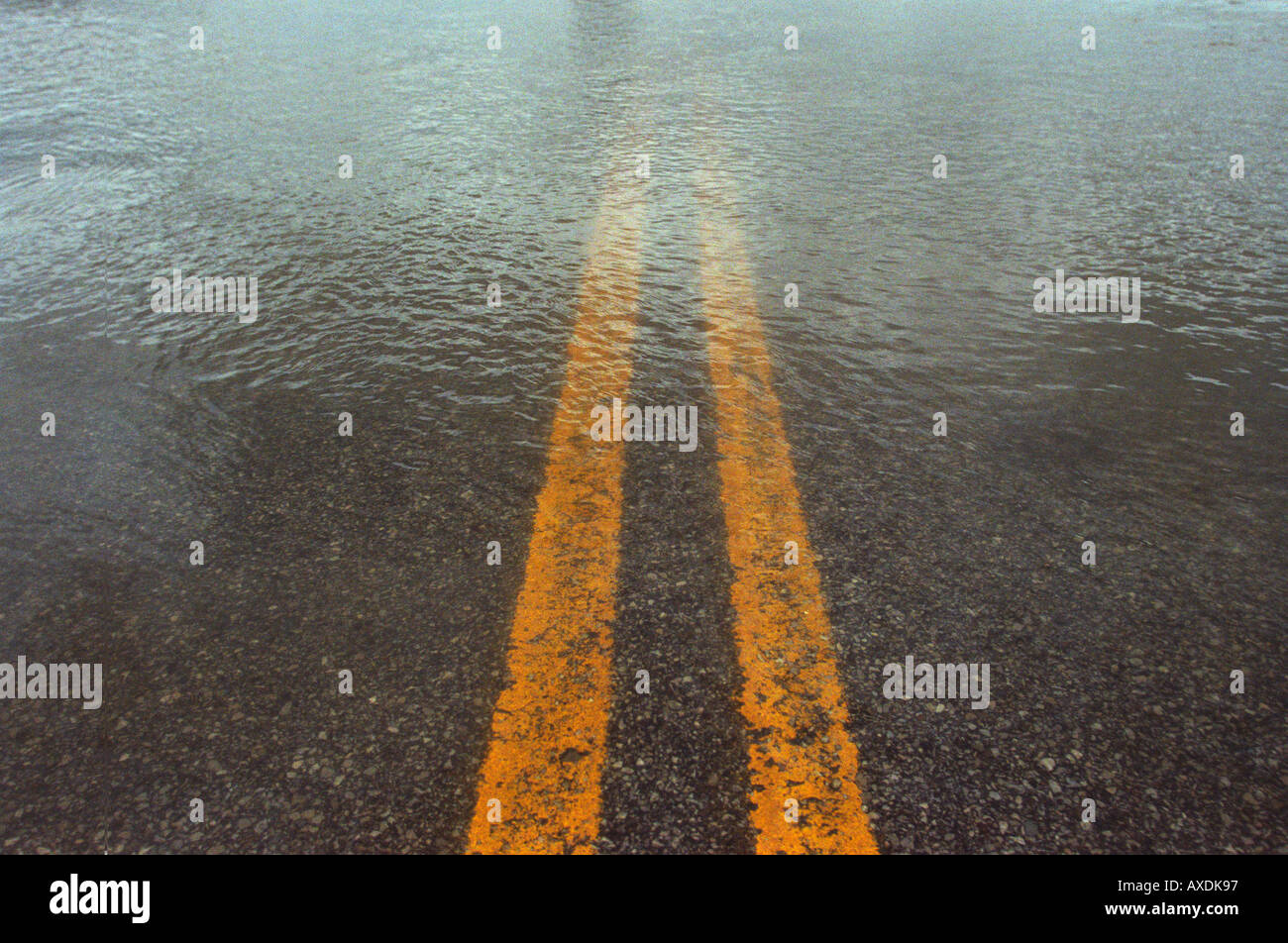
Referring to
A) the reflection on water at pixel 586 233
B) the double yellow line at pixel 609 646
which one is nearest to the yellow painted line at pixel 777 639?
the double yellow line at pixel 609 646

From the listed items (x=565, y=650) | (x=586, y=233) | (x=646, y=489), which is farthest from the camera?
(x=586, y=233)

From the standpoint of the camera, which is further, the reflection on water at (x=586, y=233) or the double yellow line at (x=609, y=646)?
the reflection on water at (x=586, y=233)

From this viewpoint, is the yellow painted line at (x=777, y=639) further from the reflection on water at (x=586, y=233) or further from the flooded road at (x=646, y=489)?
the reflection on water at (x=586, y=233)

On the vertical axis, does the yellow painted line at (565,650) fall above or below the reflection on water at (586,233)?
below

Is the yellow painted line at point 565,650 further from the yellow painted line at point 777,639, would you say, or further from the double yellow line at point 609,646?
the yellow painted line at point 777,639

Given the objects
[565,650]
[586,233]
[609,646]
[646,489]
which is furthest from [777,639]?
[586,233]

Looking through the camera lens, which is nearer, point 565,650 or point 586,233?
point 565,650

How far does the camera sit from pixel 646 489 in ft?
9.80

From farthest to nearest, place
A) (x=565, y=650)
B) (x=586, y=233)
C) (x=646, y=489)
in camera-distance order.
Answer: (x=586, y=233)
(x=646, y=489)
(x=565, y=650)

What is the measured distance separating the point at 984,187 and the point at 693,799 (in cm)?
484

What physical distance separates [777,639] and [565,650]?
0.55m

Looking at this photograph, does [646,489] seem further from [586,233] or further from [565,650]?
[586,233]

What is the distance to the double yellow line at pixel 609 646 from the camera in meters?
1.93

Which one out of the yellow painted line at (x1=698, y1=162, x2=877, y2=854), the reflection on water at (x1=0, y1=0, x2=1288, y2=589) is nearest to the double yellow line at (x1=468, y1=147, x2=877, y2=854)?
the yellow painted line at (x1=698, y1=162, x2=877, y2=854)
